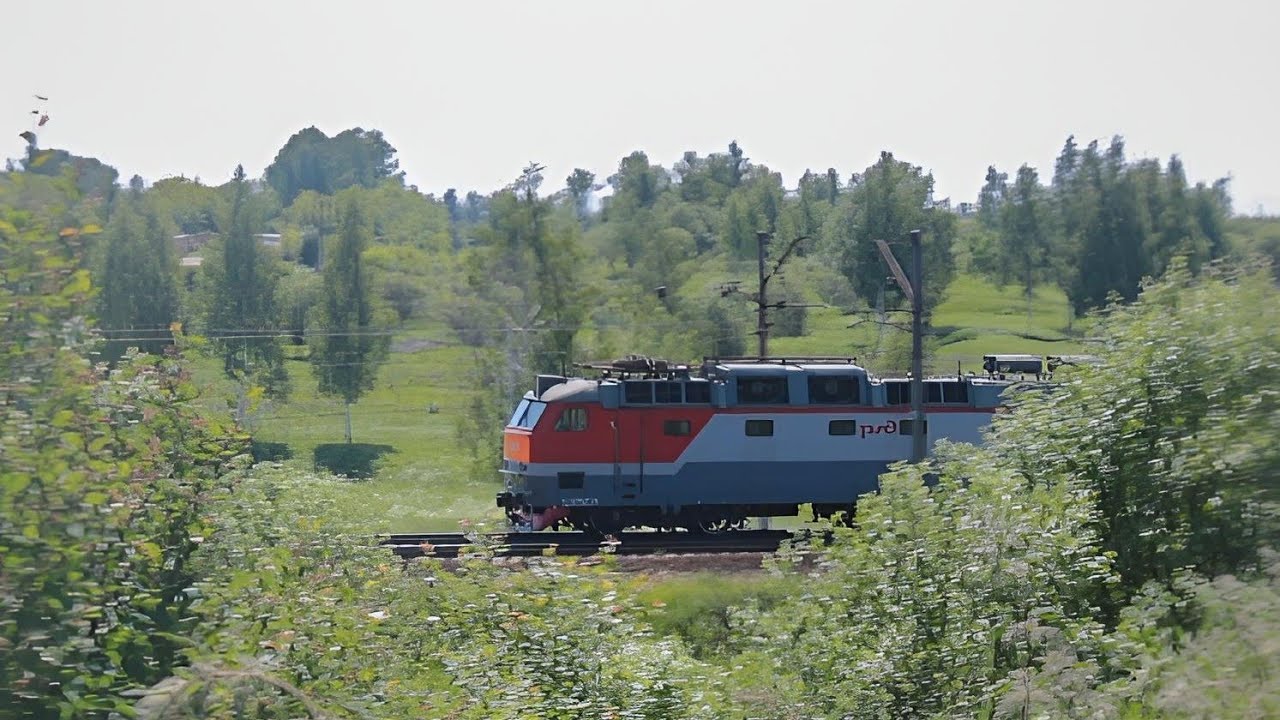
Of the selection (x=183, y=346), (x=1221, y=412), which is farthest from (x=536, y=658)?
(x=1221, y=412)

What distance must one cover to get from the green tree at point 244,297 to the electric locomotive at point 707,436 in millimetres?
19960

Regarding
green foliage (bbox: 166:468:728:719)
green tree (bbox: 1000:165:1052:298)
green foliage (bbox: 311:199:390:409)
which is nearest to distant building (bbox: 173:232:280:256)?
green foliage (bbox: 311:199:390:409)

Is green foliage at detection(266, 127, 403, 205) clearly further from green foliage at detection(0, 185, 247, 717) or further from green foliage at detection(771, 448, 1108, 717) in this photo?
green foliage at detection(0, 185, 247, 717)

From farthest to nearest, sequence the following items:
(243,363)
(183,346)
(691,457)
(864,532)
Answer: (243,363)
(691,457)
(864,532)
(183,346)

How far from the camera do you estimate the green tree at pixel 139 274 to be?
44.8 metres

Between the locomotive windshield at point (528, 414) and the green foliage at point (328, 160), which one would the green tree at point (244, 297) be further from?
the green foliage at point (328, 160)

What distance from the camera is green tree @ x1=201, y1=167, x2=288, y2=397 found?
5019 cm

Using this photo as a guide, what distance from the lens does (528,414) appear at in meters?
33.2

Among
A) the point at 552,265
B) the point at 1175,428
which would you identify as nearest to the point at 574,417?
the point at 1175,428

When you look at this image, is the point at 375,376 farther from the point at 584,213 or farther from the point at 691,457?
the point at 691,457

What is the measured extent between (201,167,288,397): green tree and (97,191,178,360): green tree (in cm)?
263

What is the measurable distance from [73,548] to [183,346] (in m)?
3.97

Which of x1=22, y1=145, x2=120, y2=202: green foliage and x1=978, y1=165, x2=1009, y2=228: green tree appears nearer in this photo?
x1=22, y1=145, x2=120, y2=202: green foliage

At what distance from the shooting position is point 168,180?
53531 mm
